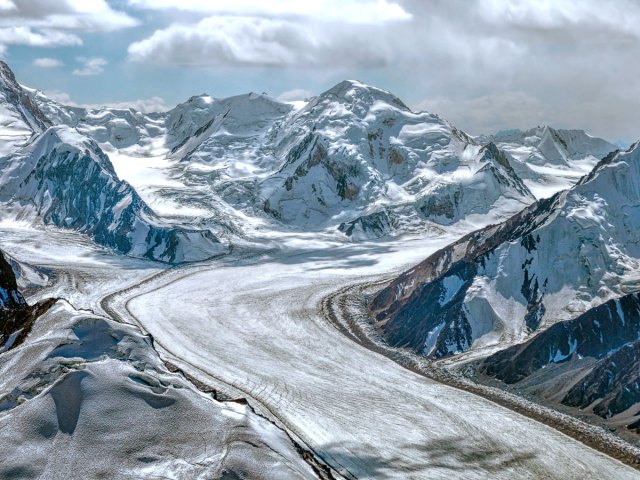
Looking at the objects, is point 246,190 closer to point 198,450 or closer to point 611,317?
point 611,317

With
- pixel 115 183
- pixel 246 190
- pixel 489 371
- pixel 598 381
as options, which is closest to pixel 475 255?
pixel 489 371

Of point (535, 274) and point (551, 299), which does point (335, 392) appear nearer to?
point (551, 299)

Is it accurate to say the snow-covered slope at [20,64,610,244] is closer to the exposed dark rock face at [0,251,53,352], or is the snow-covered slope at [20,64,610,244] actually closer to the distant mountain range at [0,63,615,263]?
the distant mountain range at [0,63,615,263]

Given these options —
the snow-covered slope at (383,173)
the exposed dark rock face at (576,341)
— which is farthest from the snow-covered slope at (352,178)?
the exposed dark rock face at (576,341)

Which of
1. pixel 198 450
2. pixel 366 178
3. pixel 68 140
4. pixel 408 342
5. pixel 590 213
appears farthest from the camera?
pixel 366 178

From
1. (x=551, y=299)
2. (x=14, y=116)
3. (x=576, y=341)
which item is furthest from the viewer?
(x=14, y=116)

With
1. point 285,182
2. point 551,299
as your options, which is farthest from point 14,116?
point 551,299

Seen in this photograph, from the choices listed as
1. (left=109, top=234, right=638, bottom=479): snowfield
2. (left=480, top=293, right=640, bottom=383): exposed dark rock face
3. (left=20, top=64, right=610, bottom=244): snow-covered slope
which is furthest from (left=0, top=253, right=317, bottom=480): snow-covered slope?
(left=20, top=64, right=610, bottom=244): snow-covered slope
